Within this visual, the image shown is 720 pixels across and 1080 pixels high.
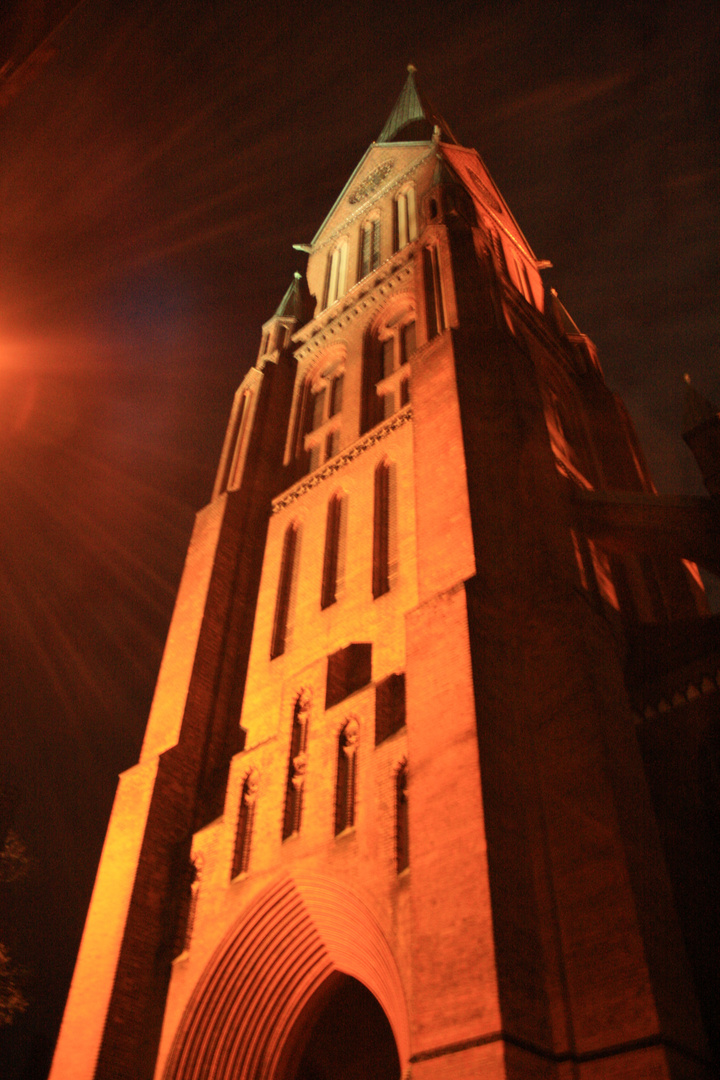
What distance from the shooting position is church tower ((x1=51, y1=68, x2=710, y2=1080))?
22.5 ft

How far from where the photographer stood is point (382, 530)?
1305 cm

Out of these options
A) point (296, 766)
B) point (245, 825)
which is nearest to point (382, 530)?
point (296, 766)

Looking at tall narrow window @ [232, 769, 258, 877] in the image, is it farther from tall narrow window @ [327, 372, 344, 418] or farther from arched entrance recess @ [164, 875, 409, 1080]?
tall narrow window @ [327, 372, 344, 418]

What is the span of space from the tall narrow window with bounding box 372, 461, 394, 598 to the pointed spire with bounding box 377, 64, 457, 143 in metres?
17.0

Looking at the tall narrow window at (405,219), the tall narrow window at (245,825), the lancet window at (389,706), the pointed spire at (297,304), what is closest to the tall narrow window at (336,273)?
the pointed spire at (297,304)

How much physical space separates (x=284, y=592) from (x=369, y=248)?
12.7 metres

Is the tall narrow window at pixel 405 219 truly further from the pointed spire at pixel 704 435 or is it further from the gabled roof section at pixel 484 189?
the pointed spire at pixel 704 435

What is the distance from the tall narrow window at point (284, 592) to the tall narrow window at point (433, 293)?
4365 millimetres

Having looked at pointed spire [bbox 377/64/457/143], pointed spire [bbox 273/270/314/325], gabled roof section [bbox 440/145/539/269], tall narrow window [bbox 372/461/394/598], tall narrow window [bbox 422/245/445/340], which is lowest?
tall narrow window [bbox 372/461/394/598]

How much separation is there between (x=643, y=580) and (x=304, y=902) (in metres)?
8.62

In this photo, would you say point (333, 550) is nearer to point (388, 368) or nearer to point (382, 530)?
point (382, 530)

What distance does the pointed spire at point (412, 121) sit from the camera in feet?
90.7

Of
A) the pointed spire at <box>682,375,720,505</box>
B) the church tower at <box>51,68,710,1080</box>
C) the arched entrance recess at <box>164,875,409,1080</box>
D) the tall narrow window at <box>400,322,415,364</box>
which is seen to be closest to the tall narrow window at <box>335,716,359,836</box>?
the church tower at <box>51,68,710,1080</box>

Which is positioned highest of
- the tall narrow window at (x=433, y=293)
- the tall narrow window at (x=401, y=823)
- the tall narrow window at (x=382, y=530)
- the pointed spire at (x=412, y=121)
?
the pointed spire at (x=412, y=121)
